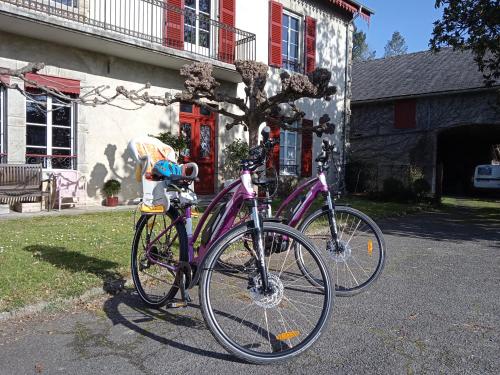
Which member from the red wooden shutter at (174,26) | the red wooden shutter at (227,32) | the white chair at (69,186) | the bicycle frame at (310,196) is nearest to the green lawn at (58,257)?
the bicycle frame at (310,196)

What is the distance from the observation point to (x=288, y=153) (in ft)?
52.4

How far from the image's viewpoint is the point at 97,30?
980 cm

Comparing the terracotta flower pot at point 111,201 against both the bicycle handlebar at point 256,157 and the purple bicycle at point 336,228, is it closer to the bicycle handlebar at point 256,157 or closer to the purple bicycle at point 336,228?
the purple bicycle at point 336,228

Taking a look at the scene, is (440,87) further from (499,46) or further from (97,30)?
(97,30)

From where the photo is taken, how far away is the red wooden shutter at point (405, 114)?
22.3 metres

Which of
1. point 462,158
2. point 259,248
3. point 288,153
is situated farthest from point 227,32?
point 462,158

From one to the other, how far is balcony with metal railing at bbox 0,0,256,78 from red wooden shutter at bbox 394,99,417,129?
11644 millimetres

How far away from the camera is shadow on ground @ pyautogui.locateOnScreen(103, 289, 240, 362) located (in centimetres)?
299

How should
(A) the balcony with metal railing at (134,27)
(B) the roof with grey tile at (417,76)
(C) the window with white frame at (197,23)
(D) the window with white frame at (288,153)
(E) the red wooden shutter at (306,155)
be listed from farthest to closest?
1. (B) the roof with grey tile at (417,76)
2. (E) the red wooden shutter at (306,155)
3. (D) the window with white frame at (288,153)
4. (C) the window with white frame at (197,23)
5. (A) the balcony with metal railing at (134,27)

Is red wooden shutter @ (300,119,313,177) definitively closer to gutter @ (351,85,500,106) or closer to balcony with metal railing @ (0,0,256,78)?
balcony with metal railing @ (0,0,256,78)

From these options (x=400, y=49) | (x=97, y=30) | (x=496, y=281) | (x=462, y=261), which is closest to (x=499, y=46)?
(x=462, y=261)

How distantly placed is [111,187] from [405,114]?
1646 cm

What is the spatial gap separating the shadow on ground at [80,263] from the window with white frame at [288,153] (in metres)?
10.7

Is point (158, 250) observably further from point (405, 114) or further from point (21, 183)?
point (405, 114)
